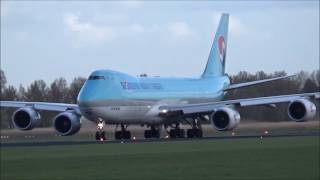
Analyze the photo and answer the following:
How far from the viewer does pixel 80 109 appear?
5591cm

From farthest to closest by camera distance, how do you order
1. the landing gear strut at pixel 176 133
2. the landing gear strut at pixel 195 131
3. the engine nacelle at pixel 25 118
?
the landing gear strut at pixel 176 133 < the landing gear strut at pixel 195 131 < the engine nacelle at pixel 25 118

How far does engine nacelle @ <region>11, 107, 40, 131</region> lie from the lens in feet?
186

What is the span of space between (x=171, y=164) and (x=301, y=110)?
2754cm

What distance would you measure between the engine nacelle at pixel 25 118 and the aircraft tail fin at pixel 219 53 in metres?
15.9

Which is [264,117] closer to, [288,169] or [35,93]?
[35,93]

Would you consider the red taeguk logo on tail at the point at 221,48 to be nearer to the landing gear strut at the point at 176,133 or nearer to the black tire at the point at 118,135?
the landing gear strut at the point at 176,133

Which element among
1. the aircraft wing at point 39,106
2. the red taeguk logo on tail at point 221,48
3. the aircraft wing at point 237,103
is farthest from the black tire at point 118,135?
the red taeguk logo on tail at point 221,48

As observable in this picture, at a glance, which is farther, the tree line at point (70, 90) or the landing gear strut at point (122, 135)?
the tree line at point (70, 90)

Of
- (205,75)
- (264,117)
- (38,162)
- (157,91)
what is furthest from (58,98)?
(38,162)

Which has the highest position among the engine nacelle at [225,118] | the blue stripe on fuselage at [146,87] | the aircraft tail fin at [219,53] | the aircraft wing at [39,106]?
the aircraft tail fin at [219,53]

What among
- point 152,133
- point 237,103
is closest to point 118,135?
point 152,133

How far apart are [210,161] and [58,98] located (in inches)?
2760

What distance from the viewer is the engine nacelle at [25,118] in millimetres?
56688

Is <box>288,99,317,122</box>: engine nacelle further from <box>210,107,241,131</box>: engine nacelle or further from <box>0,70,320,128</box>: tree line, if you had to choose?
<box>0,70,320,128</box>: tree line
